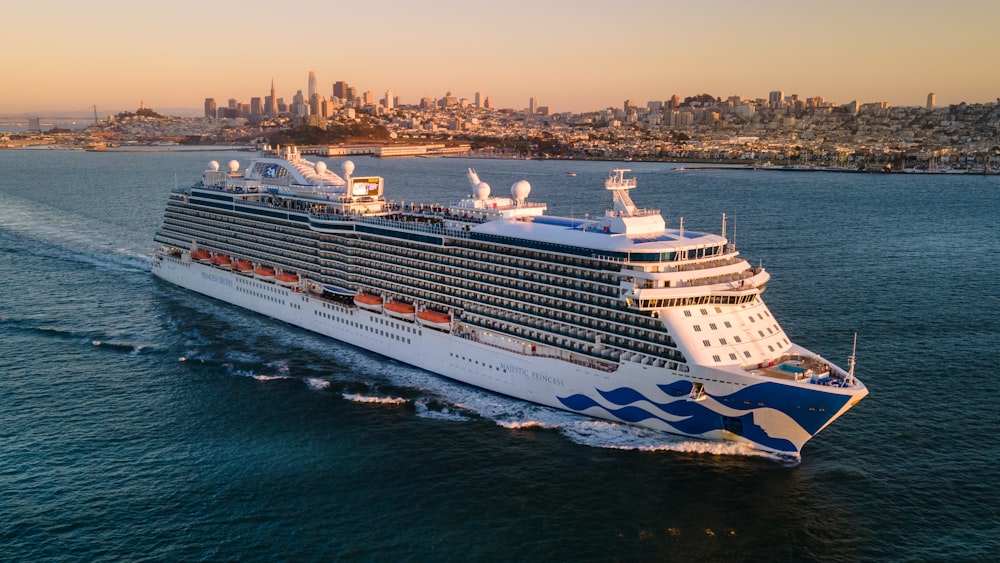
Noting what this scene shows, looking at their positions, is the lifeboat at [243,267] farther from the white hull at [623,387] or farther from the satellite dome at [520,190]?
the satellite dome at [520,190]

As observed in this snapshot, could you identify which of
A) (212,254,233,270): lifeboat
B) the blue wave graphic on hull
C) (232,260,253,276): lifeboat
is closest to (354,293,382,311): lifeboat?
(232,260,253,276): lifeboat

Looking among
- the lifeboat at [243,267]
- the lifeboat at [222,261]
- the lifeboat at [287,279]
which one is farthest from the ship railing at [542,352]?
the lifeboat at [222,261]

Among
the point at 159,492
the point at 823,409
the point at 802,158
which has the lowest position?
the point at 159,492

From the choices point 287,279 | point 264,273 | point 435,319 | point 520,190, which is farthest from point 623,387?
point 264,273

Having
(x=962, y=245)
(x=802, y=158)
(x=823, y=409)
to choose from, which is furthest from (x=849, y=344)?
(x=802, y=158)

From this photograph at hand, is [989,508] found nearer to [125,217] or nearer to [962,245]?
[962,245]

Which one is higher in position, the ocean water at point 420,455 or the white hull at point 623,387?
the white hull at point 623,387

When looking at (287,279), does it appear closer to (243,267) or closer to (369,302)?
(243,267)

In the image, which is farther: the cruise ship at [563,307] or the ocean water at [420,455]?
the cruise ship at [563,307]
